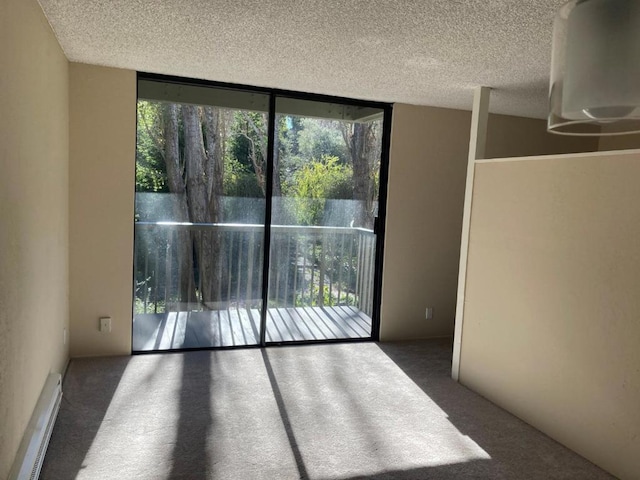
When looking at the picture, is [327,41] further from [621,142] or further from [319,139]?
[621,142]

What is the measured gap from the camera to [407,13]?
84.9 inches

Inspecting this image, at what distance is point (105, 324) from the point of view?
361cm

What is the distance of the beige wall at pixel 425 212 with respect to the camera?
14.2ft

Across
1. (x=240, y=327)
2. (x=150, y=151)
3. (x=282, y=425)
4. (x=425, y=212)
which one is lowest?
(x=282, y=425)

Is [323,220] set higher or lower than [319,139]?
lower

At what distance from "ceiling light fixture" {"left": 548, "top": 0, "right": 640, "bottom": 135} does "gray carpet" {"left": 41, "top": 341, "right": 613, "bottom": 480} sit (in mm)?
1877

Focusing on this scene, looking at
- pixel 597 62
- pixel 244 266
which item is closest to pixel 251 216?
pixel 244 266

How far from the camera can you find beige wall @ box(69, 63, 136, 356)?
343 centimetres

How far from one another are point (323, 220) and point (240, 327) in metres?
1.20

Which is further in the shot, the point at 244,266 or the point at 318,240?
the point at 318,240

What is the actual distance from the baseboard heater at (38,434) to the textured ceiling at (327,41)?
6.53 feet

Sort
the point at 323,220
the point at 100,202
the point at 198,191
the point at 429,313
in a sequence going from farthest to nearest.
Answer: the point at 429,313
the point at 323,220
the point at 198,191
the point at 100,202

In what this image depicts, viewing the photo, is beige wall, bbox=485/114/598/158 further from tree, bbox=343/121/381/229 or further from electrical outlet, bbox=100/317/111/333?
electrical outlet, bbox=100/317/111/333

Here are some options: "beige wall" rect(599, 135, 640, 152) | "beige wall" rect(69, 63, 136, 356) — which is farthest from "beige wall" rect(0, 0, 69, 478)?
"beige wall" rect(599, 135, 640, 152)
